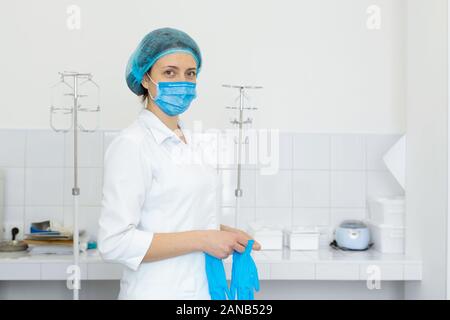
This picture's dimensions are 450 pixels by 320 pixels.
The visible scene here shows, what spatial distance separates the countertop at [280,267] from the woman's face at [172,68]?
3.72 feet

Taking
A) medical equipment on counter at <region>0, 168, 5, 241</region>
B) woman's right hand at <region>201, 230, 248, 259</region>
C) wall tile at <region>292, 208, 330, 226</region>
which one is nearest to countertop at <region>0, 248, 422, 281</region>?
medical equipment on counter at <region>0, 168, 5, 241</region>

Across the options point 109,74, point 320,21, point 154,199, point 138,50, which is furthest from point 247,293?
point 320,21

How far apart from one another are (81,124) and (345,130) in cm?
139

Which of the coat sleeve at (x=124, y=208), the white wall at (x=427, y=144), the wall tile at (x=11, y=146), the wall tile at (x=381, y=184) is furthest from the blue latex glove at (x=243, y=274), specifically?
the wall tile at (x=11, y=146)

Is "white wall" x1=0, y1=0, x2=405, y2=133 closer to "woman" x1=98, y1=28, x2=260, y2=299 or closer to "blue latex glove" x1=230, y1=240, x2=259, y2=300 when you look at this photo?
"woman" x1=98, y1=28, x2=260, y2=299

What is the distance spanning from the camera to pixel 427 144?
243 centimetres

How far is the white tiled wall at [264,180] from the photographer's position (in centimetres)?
275

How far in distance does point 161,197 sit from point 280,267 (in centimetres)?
120

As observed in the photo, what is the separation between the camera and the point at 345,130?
288 centimetres

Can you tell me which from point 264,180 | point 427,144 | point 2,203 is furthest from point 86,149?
point 427,144

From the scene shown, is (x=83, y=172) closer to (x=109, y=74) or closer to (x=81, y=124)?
(x=81, y=124)

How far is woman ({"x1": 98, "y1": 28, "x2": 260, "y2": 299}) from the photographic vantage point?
4.22 ft
